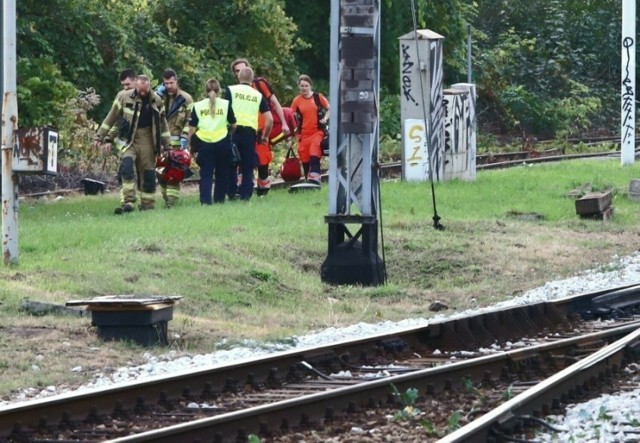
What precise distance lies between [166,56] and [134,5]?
172cm

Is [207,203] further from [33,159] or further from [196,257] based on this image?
[33,159]

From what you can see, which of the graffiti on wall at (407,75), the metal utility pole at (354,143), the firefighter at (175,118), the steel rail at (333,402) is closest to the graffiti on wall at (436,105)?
the graffiti on wall at (407,75)

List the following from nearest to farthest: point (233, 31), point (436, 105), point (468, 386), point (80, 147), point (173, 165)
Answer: point (468, 386) → point (173, 165) → point (436, 105) → point (80, 147) → point (233, 31)

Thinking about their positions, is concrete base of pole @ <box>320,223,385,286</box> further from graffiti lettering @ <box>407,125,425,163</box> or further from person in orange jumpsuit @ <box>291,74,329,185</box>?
graffiti lettering @ <box>407,125,425,163</box>

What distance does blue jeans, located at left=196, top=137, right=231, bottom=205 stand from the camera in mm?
20969

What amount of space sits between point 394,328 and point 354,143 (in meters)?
3.70

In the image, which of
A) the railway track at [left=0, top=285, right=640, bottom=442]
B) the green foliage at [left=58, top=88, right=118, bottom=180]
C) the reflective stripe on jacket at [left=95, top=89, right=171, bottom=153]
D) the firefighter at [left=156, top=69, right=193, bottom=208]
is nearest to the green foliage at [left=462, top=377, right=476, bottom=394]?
the railway track at [left=0, top=285, right=640, bottom=442]

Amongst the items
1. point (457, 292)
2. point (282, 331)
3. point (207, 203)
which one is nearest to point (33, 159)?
point (282, 331)

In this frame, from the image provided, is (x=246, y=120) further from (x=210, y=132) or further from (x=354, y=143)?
(x=354, y=143)

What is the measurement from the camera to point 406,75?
83.2 ft

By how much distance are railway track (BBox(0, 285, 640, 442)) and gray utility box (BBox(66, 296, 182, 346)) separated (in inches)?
67.8

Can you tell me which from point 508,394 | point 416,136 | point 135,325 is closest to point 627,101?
point 416,136

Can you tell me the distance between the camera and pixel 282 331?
1305 centimetres

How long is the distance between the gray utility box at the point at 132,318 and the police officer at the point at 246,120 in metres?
9.24
